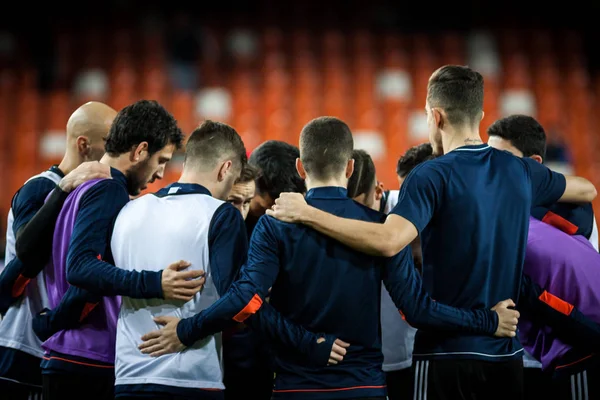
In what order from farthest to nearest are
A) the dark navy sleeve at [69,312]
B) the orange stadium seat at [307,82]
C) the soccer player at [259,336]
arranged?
the orange stadium seat at [307,82] → the soccer player at [259,336] → the dark navy sleeve at [69,312]

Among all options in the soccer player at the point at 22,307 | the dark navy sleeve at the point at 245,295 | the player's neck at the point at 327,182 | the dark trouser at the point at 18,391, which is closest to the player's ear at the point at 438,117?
the player's neck at the point at 327,182

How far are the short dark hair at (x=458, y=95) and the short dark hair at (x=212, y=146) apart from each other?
3.03 ft

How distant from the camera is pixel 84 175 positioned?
3043 mm

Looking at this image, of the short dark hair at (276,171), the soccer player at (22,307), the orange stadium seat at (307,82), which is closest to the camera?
the soccer player at (22,307)

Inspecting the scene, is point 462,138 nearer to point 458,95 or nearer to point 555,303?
point 458,95

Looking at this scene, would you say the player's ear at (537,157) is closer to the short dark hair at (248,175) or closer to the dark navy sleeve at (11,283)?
the short dark hair at (248,175)

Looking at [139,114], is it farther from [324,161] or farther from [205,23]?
[205,23]

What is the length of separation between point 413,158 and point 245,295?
1637 millimetres

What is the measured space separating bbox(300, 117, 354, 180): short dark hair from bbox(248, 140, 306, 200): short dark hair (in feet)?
3.15

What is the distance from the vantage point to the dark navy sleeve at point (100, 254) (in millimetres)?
2676

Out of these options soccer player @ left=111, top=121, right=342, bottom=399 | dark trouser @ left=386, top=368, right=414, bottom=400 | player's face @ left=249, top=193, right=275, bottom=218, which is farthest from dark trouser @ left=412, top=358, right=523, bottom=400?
player's face @ left=249, top=193, right=275, bottom=218

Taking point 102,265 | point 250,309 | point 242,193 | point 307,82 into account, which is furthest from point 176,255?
point 307,82

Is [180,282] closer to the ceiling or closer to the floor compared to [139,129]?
closer to the floor

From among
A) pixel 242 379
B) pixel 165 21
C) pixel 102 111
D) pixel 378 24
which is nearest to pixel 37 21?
pixel 165 21
